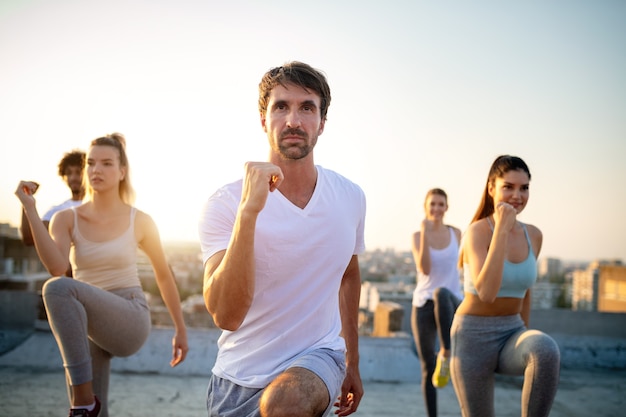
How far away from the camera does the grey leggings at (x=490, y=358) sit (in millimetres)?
2742

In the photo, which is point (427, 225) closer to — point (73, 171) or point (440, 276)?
point (440, 276)

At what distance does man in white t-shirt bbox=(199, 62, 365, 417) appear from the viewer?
1.83 m

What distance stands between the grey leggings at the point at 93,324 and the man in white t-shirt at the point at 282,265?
1169 mm

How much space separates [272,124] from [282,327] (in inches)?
34.8

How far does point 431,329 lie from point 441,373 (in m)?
0.55

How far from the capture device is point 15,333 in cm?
715

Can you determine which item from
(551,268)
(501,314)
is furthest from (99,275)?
(551,268)

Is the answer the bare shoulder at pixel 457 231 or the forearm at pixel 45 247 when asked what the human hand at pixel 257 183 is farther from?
the bare shoulder at pixel 457 231

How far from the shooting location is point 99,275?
134 inches

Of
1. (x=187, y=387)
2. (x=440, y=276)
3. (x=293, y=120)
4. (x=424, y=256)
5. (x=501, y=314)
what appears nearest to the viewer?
(x=293, y=120)

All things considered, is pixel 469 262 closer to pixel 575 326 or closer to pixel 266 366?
pixel 266 366

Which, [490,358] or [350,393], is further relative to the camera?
[490,358]

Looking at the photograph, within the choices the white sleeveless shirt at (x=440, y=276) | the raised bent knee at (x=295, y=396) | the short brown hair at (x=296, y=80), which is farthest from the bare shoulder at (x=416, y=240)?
the raised bent knee at (x=295, y=396)

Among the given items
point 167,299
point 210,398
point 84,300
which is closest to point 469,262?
point 210,398
